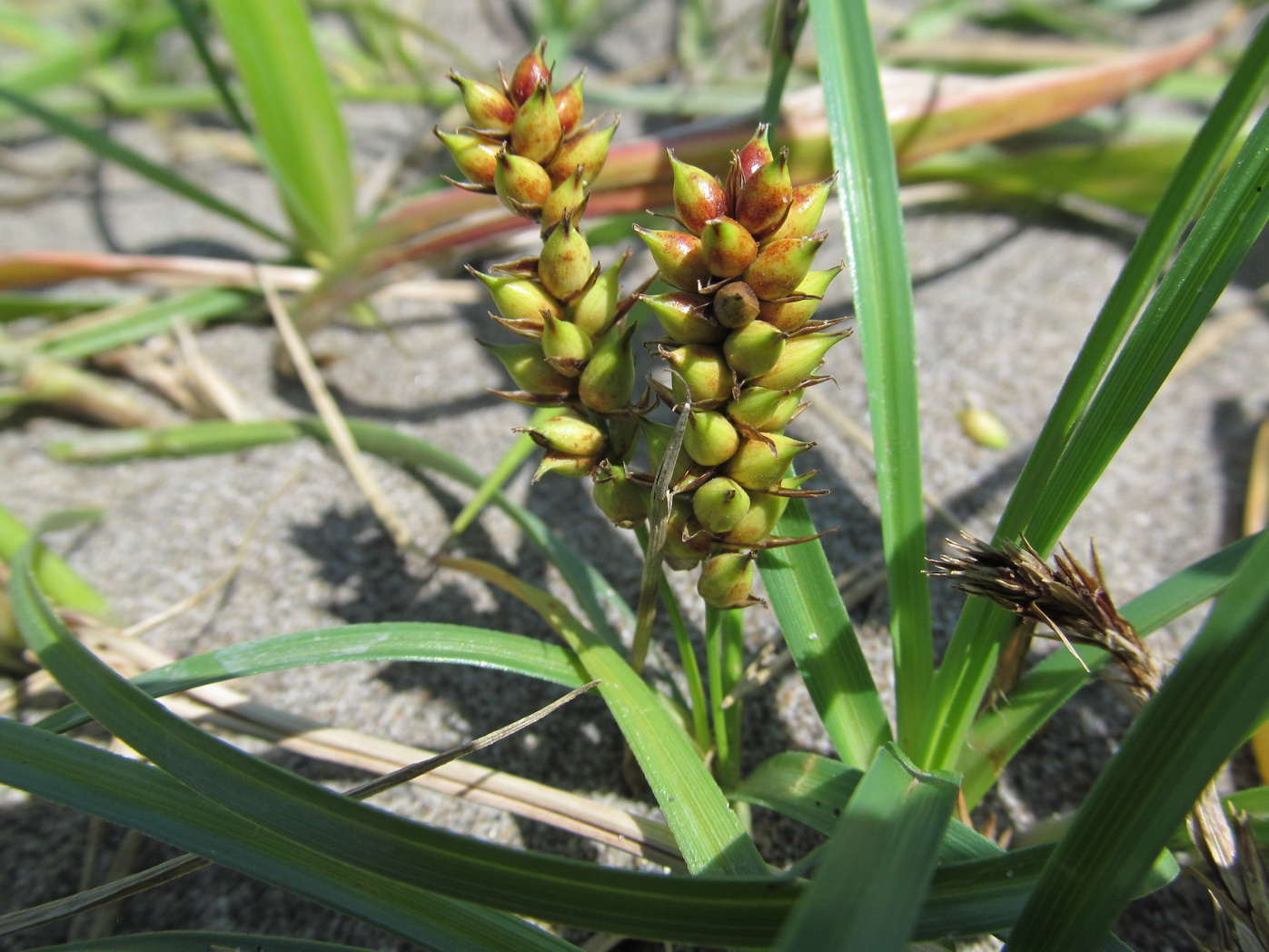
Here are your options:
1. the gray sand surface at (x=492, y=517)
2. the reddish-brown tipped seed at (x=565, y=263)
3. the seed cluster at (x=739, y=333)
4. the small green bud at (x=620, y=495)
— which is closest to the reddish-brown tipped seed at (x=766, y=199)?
the seed cluster at (x=739, y=333)

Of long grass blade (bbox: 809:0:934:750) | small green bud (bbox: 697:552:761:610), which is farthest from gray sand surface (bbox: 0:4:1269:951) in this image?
small green bud (bbox: 697:552:761:610)

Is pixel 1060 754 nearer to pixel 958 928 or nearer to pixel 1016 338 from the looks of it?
pixel 958 928

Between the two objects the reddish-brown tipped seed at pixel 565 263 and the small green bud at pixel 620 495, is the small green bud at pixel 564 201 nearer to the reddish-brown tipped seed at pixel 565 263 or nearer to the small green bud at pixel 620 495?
the reddish-brown tipped seed at pixel 565 263

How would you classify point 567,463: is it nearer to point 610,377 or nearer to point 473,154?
point 610,377

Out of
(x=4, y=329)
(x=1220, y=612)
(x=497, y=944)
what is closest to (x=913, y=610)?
(x=1220, y=612)

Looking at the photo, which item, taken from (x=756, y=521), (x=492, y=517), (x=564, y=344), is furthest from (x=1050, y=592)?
(x=492, y=517)

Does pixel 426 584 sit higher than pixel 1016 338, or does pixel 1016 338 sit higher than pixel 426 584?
pixel 1016 338
